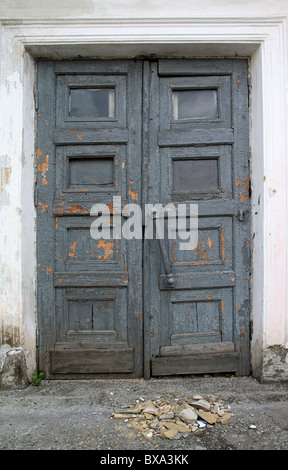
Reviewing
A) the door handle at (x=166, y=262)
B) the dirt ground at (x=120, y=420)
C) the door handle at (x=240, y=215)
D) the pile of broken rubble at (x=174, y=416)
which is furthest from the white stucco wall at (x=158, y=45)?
the door handle at (x=166, y=262)

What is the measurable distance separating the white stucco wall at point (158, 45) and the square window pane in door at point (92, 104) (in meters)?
0.33

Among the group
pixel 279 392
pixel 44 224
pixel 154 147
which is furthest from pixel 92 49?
pixel 279 392

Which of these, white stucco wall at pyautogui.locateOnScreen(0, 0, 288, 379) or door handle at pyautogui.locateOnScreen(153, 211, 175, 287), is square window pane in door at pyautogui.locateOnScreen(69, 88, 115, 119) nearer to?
white stucco wall at pyautogui.locateOnScreen(0, 0, 288, 379)

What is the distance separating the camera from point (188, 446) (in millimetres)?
1681

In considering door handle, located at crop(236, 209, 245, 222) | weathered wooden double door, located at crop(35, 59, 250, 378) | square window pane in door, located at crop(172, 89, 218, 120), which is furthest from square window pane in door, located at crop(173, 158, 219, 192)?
square window pane in door, located at crop(172, 89, 218, 120)

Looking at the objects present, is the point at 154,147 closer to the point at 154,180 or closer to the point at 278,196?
the point at 154,180

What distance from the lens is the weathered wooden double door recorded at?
8.12 ft

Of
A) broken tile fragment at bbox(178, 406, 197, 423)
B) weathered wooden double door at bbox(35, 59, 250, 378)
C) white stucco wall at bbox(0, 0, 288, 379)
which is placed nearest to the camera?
broken tile fragment at bbox(178, 406, 197, 423)

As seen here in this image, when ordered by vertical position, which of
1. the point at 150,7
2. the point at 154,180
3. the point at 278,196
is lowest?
the point at 278,196

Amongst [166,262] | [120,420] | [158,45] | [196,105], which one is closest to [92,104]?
[158,45]

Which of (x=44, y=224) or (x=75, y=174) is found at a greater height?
(x=75, y=174)

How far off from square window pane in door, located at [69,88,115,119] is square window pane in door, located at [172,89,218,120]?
53 cm

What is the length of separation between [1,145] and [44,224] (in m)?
0.66

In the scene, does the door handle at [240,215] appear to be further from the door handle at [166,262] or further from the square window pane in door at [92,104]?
the square window pane in door at [92,104]
